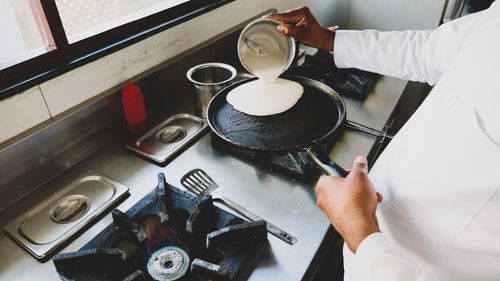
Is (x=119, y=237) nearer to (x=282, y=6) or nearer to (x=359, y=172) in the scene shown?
(x=359, y=172)

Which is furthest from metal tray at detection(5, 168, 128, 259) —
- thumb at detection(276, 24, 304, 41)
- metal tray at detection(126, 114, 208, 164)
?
thumb at detection(276, 24, 304, 41)

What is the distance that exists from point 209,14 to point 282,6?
1.88 feet

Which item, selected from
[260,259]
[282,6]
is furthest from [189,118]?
[282,6]

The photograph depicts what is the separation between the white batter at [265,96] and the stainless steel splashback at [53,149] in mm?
415

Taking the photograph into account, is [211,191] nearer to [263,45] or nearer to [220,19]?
[263,45]

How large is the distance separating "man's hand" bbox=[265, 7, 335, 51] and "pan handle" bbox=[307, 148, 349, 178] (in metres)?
0.46

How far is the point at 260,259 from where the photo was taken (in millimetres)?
831

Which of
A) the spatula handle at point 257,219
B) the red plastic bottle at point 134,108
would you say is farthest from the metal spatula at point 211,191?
the red plastic bottle at point 134,108

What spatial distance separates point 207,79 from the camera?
1.38m

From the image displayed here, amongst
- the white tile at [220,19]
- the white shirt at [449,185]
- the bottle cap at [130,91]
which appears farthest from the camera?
the white tile at [220,19]

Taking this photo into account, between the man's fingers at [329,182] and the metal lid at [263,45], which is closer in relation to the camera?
the man's fingers at [329,182]

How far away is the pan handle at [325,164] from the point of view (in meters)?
0.92

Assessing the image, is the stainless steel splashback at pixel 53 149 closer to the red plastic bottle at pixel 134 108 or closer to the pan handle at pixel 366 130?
the red plastic bottle at pixel 134 108

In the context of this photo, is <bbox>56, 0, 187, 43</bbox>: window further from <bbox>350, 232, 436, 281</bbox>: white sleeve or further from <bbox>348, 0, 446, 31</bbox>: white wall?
<bbox>348, 0, 446, 31</bbox>: white wall
